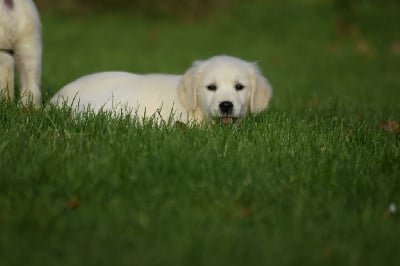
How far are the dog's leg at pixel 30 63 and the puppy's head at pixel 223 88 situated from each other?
1.28m

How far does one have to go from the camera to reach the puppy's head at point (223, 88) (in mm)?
5348

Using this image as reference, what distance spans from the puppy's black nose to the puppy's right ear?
1.05 ft

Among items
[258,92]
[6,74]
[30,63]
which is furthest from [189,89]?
[6,74]

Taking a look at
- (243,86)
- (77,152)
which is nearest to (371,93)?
(243,86)

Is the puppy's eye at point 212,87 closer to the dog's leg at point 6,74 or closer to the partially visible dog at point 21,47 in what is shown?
the partially visible dog at point 21,47

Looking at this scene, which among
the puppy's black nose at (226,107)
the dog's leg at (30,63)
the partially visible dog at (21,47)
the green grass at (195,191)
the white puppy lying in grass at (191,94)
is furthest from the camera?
the dog's leg at (30,63)

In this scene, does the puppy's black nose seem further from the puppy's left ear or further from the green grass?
the puppy's left ear

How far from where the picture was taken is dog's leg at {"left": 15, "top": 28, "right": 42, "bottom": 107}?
5637 mm

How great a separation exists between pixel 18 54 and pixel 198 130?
1.91 meters

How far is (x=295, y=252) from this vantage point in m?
3.00

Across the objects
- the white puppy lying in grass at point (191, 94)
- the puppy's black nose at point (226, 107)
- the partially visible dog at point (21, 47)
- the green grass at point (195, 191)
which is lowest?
the green grass at point (195, 191)

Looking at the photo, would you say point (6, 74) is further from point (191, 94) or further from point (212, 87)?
point (212, 87)

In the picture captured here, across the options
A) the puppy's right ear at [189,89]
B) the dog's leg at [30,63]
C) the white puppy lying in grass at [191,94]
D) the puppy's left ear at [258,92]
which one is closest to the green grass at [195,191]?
the puppy's left ear at [258,92]

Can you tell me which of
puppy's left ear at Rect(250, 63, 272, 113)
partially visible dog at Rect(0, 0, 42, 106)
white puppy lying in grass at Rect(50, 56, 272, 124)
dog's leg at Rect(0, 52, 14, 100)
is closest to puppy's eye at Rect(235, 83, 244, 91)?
white puppy lying in grass at Rect(50, 56, 272, 124)
